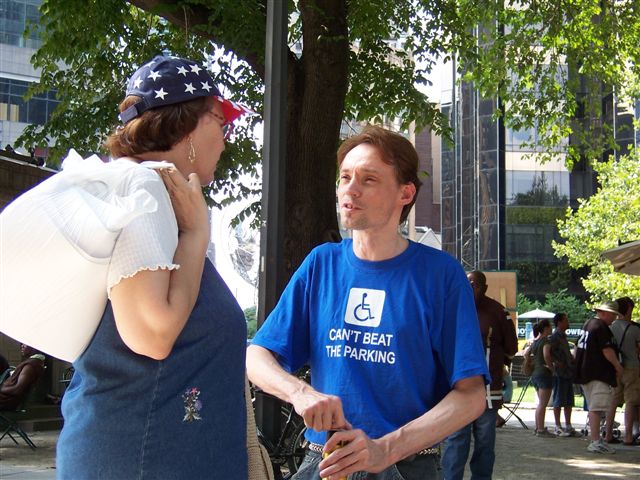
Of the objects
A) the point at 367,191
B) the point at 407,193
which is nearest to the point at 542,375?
the point at 407,193

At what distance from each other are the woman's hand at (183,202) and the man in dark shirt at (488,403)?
5310mm

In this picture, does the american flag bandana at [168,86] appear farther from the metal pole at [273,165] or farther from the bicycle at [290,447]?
the bicycle at [290,447]

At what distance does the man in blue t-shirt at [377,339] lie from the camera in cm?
259

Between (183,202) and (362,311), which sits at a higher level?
(183,202)

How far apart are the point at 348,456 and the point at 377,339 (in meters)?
0.45

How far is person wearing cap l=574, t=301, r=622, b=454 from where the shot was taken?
43.6 feet

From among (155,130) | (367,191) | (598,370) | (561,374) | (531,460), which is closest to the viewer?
(155,130)

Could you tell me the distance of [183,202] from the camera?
2025 mm

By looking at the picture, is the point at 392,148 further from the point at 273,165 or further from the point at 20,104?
the point at 20,104

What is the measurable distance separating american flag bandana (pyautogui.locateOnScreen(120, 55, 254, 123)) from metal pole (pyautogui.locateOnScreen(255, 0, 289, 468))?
429cm

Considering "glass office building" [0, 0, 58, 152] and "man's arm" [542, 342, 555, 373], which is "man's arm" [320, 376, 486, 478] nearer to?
"man's arm" [542, 342, 555, 373]

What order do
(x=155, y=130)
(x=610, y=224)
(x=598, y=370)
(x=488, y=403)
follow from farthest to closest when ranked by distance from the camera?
(x=610, y=224) → (x=598, y=370) → (x=488, y=403) → (x=155, y=130)

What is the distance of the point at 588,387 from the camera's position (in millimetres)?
13609

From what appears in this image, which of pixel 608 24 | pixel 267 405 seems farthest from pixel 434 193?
pixel 267 405
